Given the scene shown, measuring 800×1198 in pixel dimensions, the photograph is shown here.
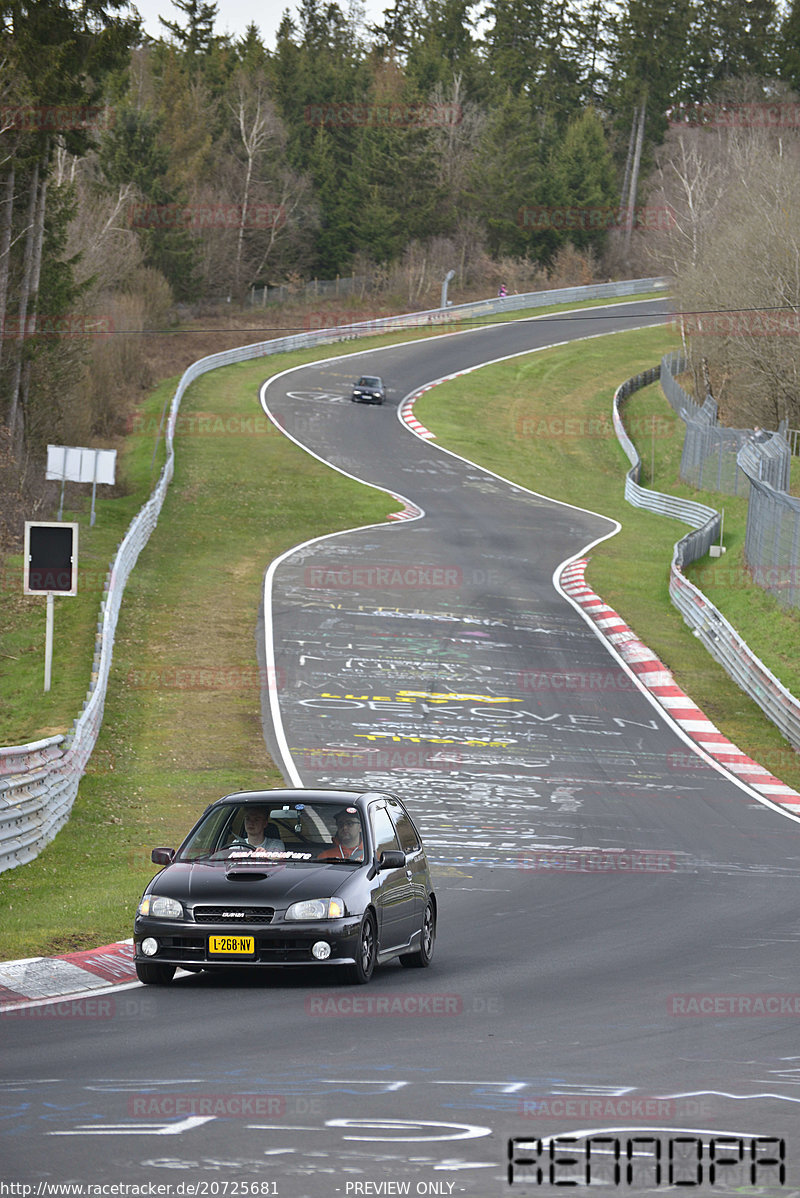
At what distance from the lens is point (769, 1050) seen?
8828 millimetres

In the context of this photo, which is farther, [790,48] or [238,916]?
[790,48]

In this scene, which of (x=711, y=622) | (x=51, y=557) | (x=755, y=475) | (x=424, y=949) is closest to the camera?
(x=424, y=949)

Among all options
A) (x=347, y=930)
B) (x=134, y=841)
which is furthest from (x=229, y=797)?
(x=134, y=841)

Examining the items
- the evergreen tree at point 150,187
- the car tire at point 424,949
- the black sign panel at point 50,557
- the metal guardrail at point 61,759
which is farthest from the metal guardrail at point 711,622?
the evergreen tree at point 150,187

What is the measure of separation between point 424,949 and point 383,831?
Result: 993 mm

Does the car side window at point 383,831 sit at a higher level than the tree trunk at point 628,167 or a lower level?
lower

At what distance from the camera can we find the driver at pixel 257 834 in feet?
39.0

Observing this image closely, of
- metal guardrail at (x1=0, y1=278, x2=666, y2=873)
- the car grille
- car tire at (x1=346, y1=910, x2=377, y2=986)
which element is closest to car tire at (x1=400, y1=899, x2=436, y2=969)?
car tire at (x1=346, y1=910, x2=377, y2=986)

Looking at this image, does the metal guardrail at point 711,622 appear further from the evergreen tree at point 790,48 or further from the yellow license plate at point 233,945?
the evergreen tree at point 790,48

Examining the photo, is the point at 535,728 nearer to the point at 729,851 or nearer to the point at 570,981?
the point at 729,851

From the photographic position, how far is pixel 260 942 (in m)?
10.8

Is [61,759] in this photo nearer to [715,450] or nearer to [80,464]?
[80,464]

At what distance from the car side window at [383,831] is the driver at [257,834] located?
0.76m

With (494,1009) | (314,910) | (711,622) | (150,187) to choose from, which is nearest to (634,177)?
(150,187)
